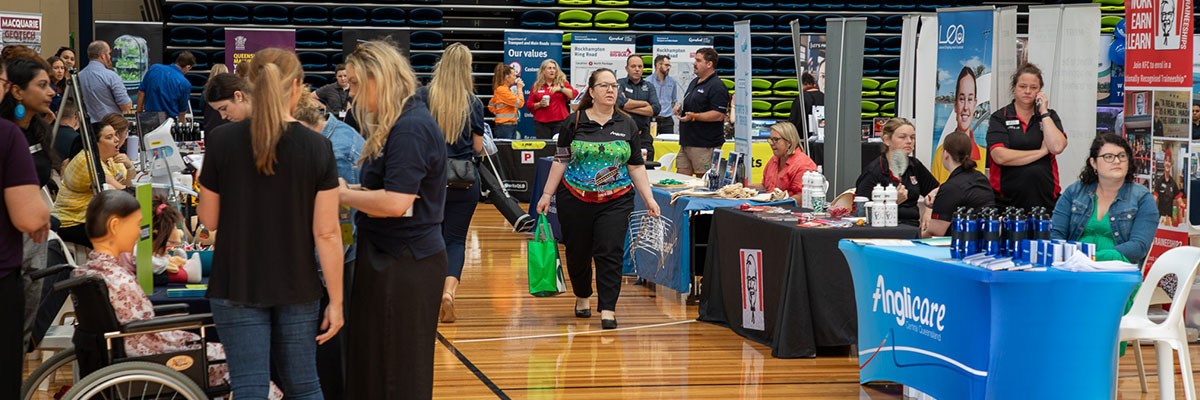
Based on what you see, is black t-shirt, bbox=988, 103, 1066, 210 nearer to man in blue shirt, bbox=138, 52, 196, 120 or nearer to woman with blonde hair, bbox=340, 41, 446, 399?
woman with blonde hair, bbox=340, 41, 446, 399

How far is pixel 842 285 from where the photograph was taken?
5.49m

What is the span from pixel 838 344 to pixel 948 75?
344 centimetres

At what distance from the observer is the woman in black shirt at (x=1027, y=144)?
6.19 meters

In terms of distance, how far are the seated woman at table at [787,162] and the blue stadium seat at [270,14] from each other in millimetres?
10760

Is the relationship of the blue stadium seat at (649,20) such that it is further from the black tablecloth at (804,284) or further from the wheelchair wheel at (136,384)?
the wheelchair wheel at (136,384)

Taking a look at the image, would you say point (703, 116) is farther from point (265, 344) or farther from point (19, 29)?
point (265, 344)

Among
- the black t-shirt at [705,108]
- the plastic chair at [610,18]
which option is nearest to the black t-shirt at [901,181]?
the black t-shirt at [705,108]

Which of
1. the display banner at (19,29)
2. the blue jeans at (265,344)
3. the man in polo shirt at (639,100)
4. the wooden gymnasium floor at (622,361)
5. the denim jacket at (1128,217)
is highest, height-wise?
the display banner at (19,29)

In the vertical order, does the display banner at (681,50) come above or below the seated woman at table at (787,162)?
above

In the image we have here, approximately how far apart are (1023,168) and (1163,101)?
808mm

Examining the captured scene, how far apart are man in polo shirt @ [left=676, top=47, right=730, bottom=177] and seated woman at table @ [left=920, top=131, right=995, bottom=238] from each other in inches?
142

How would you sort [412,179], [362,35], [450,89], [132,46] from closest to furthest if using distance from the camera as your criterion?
1. [412,179]
2. [450,89]
3. [132,46]
4. [362,35]

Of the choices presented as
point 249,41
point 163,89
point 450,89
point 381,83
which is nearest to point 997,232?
point 381,83

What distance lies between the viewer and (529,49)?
51.2ft
